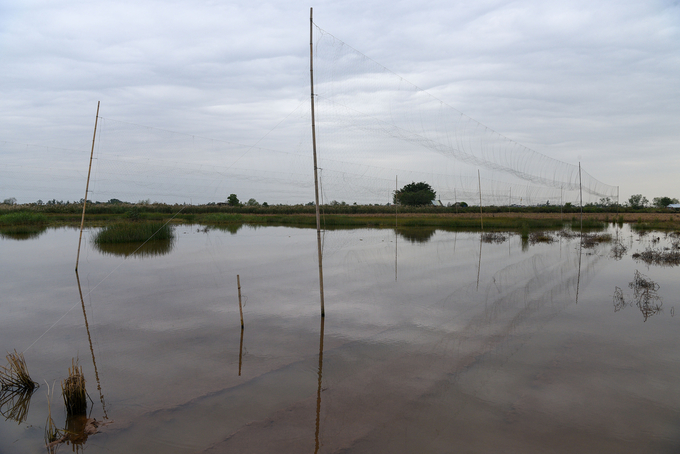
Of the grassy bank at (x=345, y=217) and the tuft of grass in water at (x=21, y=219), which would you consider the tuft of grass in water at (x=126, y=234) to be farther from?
the tuft of grass in water at (x=21, y=219)

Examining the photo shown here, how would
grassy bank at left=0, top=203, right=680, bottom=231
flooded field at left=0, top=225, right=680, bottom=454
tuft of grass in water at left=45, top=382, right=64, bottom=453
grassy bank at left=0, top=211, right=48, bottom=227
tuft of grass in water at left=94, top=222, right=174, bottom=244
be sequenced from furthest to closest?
grassy bank at left=0, top=203, right=680, bottom=231 → grassy bank at left=0, top=211, right=48, bottom=227 → tuft of grass in water at left=94, top=222, right=174, bottom=244 → flooded field at left=0, top=225, right=680, bottom=454 → tuft of grass in water at left=45, top=382, right=64, bottom=453

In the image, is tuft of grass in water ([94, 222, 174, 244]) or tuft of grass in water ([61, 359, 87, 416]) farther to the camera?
tuft of grass in water ([94, 222, 174, 244])

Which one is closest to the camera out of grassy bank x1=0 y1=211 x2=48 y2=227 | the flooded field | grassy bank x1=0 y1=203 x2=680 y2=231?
the flooded field

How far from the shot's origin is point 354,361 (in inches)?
231

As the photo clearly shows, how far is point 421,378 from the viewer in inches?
209

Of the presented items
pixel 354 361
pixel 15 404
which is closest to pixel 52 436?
pixel 15 404

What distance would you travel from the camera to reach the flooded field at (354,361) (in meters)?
4.13

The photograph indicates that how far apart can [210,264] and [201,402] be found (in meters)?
10.6

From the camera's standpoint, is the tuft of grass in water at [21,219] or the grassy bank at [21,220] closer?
the grassy bank at [21,220]

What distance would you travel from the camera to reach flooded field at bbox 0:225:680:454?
413 centimetres

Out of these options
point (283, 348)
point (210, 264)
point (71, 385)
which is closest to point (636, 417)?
point (283, 348)

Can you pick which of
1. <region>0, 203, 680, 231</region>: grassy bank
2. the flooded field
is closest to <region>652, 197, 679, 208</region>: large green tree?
<region>0, 203, 680, 231</region>: grassy bank

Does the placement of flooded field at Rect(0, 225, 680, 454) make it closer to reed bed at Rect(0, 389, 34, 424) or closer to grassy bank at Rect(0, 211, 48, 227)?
reed bed at Rect(0, 389, 34, 424)

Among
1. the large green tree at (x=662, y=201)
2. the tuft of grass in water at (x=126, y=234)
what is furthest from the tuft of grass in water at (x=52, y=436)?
the large green tree at (x=662, y=201)
